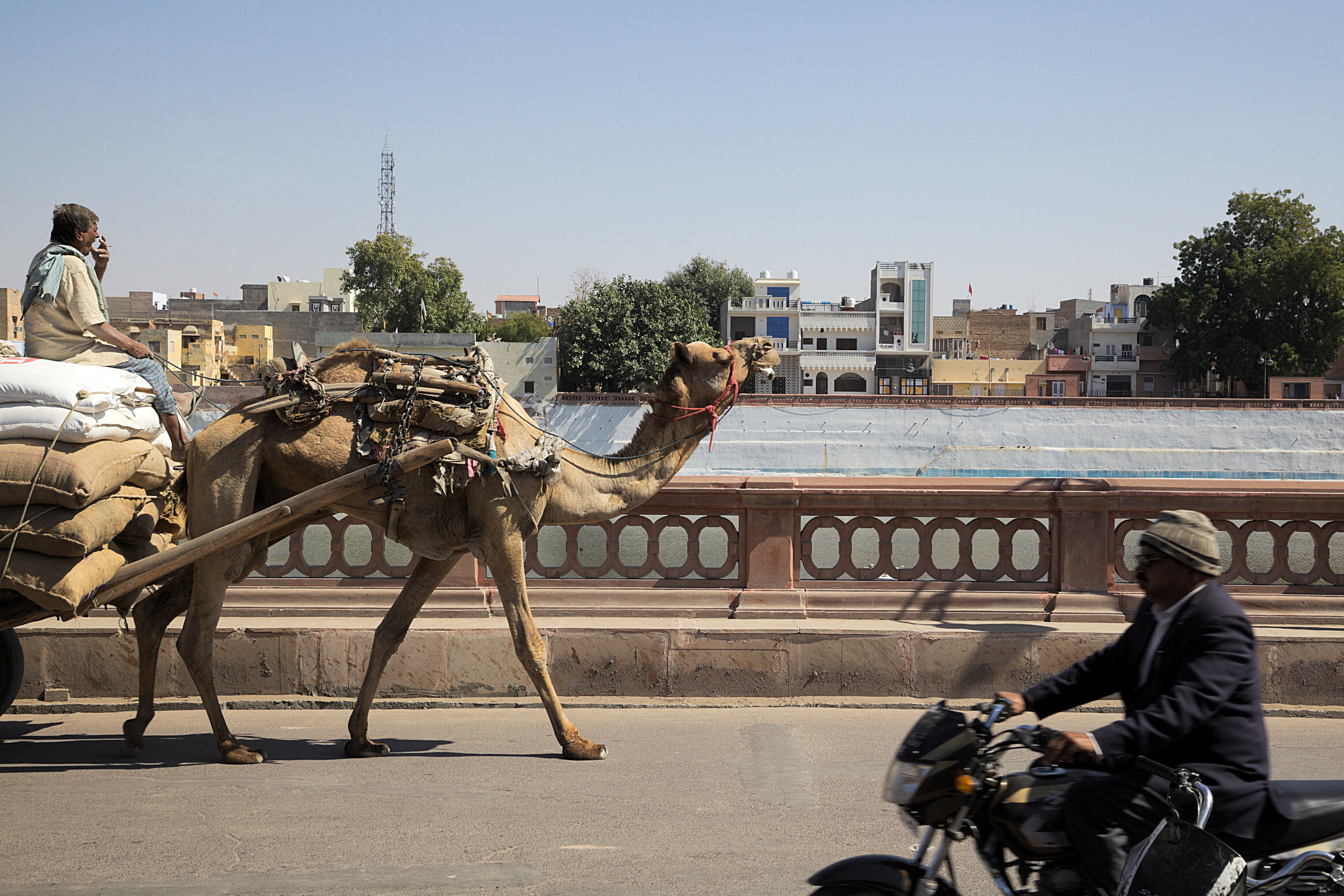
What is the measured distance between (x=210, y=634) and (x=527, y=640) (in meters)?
1.84

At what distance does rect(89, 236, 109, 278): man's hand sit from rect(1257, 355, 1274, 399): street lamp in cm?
7903

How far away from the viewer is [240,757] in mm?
6242

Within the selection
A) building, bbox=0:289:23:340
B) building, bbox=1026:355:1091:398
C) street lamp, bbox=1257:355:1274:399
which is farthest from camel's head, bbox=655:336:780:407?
building, bbox=1026:355:1091:398

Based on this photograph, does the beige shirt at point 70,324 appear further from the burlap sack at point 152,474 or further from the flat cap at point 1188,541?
the flat cap at point 1188,541

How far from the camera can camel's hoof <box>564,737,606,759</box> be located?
6.23 m

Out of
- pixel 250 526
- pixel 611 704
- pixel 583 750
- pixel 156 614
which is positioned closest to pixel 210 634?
pixel 156 614

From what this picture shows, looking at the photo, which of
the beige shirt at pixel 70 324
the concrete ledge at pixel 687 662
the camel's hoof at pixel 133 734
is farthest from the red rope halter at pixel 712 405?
the camel's hoof at pixel 133 734

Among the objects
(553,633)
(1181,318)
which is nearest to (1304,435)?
(1181,318)

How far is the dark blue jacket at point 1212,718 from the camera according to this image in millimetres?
3105

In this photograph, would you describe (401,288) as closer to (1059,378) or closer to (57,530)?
(1059,378)

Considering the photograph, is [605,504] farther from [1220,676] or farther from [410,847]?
[1220,676]

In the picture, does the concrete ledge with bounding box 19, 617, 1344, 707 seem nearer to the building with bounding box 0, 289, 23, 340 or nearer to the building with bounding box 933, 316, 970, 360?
the building with bounding box 0, 289, 23, 340

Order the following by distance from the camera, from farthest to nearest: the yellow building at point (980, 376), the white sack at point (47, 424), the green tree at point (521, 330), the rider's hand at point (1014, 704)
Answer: the green tree at point (521, 330) → the yellow building at point (980, 376) → the white sack at point (47, 424) → the rider's hand at point (1014, 704)

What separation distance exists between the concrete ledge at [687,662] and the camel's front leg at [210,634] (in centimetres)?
125
